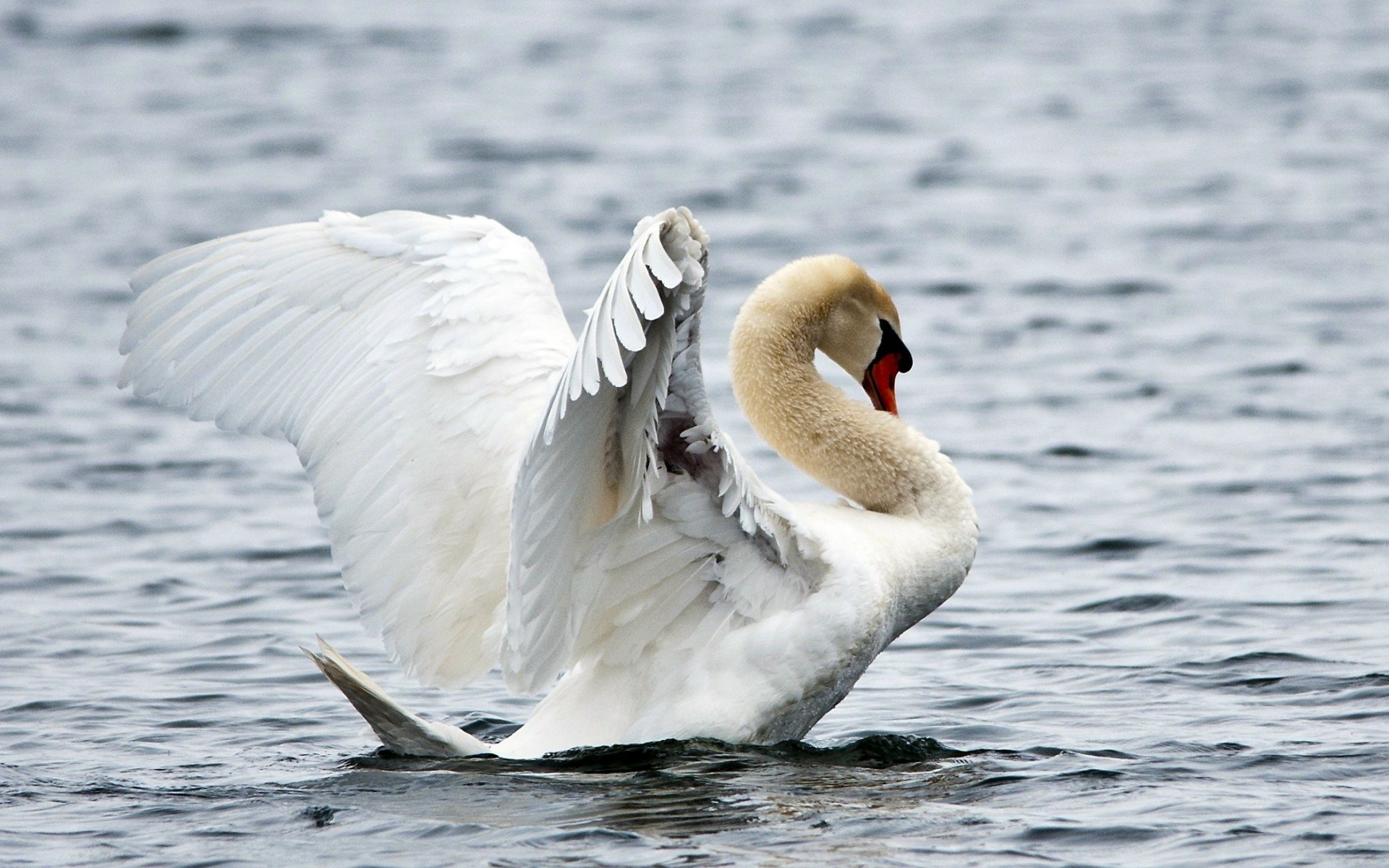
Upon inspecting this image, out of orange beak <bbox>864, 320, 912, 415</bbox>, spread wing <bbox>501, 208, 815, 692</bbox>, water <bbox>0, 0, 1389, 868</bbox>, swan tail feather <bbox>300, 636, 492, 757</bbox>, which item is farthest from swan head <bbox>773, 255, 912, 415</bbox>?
swan tail feather <bbox>300, 636, 492, 757</bbox>

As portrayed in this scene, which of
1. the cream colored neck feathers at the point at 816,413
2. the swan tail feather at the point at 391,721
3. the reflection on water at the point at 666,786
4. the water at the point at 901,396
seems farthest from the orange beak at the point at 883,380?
the swan tail feather at the point at 391,721

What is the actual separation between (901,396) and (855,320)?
506 cm

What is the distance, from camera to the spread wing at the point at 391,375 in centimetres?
653

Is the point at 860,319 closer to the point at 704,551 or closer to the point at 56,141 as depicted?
the point at 704,551

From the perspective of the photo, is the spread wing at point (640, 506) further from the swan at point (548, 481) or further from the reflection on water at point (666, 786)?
the reflection on water at point (666, 786)

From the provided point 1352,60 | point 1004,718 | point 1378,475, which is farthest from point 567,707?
point 1352,60

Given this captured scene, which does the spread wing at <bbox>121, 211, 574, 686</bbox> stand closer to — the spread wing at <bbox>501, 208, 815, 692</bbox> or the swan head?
the spread wing at <bbox>501, 208, 815, 692</bbox>

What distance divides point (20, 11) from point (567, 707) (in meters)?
21.5

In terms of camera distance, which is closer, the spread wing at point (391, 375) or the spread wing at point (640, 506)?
the spread wing at point (640, 506)

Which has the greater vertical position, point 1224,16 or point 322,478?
point 1224,16

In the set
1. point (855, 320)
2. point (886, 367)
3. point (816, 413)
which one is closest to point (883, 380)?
point (886, 367)

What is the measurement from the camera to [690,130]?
1994cm

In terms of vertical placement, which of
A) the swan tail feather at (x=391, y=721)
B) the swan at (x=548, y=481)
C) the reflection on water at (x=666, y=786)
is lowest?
the reflection on water at (x=666, y=786)

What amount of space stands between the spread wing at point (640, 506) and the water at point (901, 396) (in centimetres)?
42
